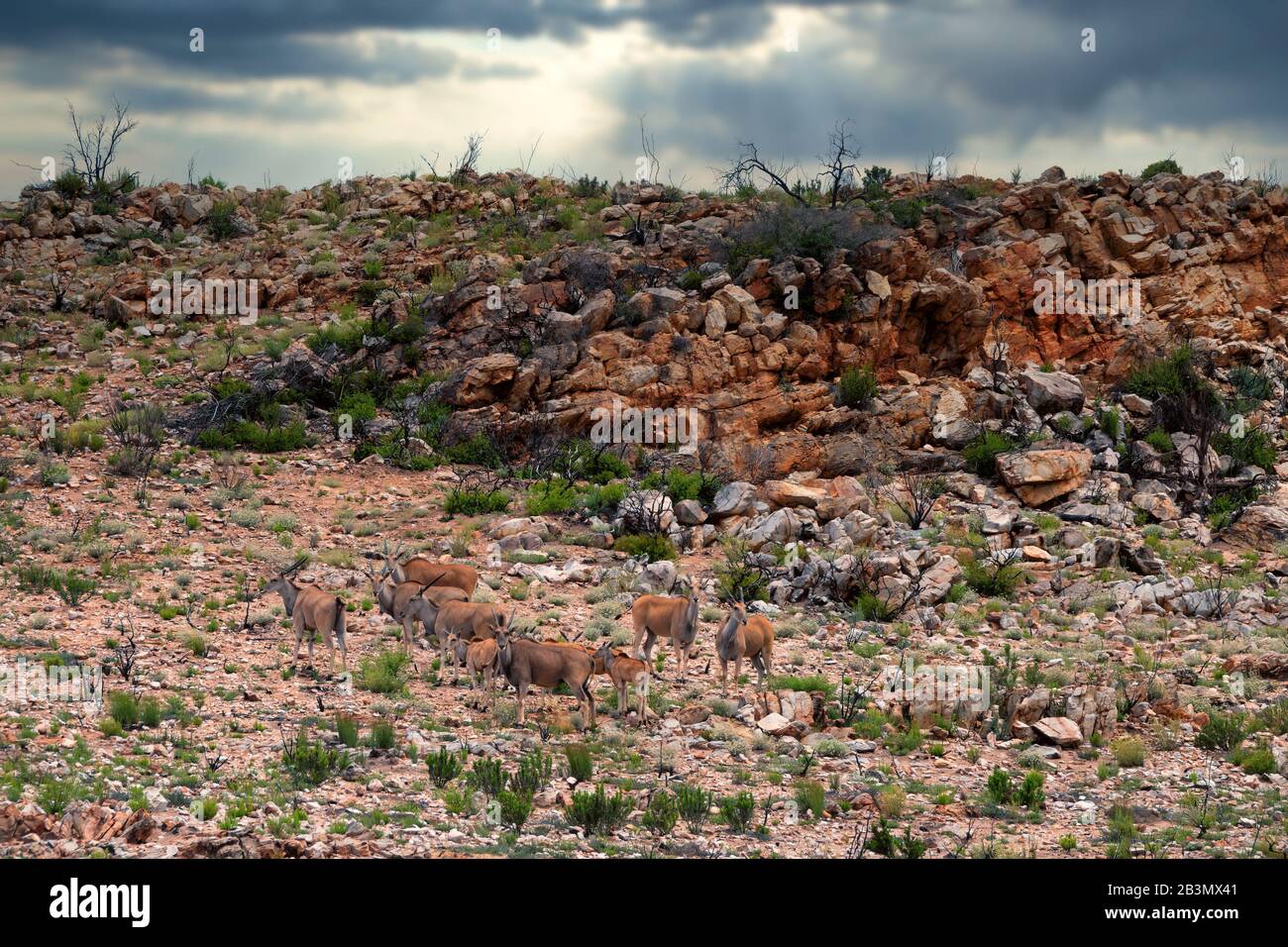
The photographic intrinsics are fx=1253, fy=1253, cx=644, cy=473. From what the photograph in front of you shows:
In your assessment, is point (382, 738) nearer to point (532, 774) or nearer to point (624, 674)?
point (532, 774)

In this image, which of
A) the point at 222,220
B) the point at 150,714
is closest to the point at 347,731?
the point at 150,714

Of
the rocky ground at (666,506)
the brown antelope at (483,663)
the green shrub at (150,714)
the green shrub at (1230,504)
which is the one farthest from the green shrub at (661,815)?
the green shrub at (1230,504)

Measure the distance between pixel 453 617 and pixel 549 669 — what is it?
2189mm

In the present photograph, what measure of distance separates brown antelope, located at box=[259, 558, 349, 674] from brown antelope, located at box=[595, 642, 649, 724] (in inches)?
119

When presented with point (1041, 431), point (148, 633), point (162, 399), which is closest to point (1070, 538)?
point (1041, 431)

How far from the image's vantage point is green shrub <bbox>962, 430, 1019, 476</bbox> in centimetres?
2575

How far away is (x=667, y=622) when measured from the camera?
15.5 meters

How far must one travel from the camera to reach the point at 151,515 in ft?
69.4

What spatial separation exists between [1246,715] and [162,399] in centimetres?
2263

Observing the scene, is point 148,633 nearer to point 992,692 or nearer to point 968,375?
point 992,692

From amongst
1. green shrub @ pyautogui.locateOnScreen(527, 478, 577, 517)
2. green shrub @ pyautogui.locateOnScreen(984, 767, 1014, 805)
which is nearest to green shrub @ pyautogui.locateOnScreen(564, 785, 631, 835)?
green shrub @ pyautogui.locateOnScreen(984, 767, 1014, 805)

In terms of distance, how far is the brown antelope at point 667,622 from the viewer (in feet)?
49.9

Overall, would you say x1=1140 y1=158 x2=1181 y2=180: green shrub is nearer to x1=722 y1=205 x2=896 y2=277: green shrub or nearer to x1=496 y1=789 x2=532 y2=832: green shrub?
x1=722 y1=205 x2=896 y2=277: green shrub

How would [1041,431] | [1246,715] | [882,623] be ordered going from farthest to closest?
[1041,431]
[882,623]
[1246,715]
